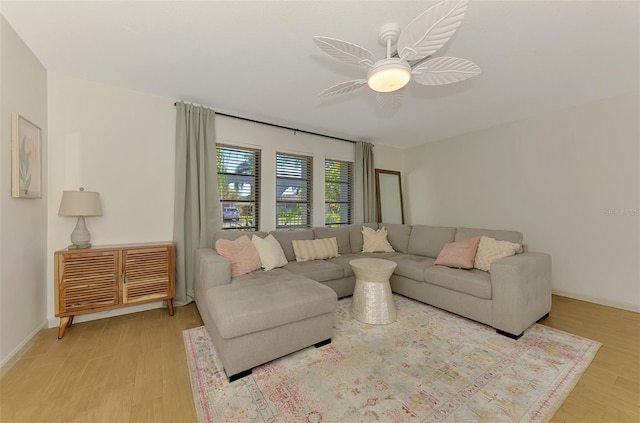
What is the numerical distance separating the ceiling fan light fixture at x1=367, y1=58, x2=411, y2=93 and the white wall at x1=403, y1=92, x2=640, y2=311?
10.3 ft

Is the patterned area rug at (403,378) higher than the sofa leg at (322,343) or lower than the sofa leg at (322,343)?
lower

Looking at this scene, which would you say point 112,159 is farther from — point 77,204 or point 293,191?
point 293,191

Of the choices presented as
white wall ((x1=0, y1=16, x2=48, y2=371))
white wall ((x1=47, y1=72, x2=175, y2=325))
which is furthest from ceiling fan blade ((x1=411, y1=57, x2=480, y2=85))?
white wall ((x1=0, y1=16, x2=48, y2=371))

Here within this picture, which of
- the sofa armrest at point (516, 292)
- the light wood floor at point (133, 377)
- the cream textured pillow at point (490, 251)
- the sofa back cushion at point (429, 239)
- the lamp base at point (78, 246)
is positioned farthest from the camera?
the sofa back cushion at point (429, 239)

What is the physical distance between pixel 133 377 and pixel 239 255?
120cm

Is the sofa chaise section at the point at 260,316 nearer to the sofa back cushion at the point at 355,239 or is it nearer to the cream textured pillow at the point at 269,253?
the cream textured pillow at the point at 269,253

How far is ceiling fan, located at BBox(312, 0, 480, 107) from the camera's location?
1338mm

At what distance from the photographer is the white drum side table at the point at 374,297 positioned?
2.49 m

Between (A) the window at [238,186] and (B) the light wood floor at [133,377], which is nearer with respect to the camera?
(B) the light wood floor at [133,377]

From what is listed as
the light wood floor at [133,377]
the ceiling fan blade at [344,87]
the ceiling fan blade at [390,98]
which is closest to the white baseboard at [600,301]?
the light wood floor at [133,377]

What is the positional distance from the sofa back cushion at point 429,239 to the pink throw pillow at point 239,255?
2329 millimetres

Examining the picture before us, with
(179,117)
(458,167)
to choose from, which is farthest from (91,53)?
(458,167)

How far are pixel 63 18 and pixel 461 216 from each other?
17.5 feet

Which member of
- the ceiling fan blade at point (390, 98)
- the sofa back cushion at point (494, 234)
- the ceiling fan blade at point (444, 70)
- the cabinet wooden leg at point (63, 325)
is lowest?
the cabinet wooden leg at point (63, 325)
